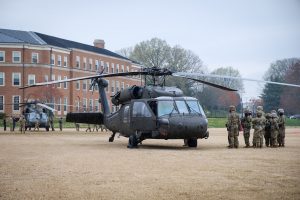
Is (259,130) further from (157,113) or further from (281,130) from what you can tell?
(157,113)

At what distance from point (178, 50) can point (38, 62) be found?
81.4 feet

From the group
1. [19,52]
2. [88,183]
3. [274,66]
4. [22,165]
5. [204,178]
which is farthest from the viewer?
[274,66]

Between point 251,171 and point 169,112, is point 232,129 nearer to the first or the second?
point 169,112

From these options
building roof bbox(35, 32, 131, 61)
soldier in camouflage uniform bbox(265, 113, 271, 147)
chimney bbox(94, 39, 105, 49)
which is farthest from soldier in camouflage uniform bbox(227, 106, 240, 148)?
chimney bbox(94, 39, 105, 49)

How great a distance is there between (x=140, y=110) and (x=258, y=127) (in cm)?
452

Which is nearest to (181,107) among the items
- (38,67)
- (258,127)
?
(258,127)

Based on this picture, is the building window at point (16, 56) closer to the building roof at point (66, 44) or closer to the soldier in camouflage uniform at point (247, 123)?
the building roof at point (66, 44)

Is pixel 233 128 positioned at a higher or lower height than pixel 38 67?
lower

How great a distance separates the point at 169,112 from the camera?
719 inches

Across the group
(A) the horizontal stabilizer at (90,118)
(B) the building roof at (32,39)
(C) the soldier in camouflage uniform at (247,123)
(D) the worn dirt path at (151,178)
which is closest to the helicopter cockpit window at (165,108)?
(C) the soldier in camouflage uniform at (247,123)

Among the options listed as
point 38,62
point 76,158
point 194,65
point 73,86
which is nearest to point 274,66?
point 194,65

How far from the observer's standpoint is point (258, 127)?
1914 cm

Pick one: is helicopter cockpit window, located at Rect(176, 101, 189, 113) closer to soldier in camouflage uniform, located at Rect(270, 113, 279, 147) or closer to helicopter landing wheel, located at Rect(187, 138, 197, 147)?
helicopter landing wheel, located at Rect(187, 138, 197, 147)

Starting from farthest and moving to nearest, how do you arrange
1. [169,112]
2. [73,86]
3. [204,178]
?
[73,86] → [169,112] → [204,178]
